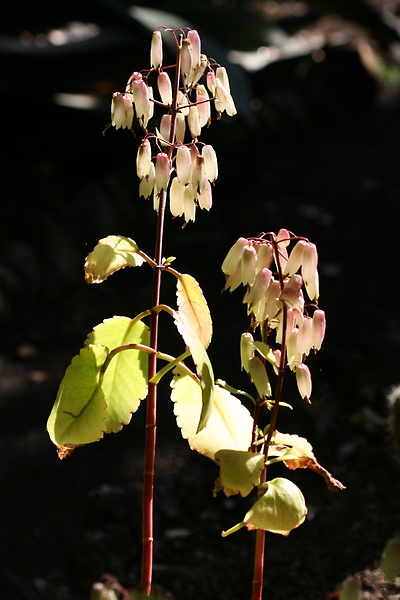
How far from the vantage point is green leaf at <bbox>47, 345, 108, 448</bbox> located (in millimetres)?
1239

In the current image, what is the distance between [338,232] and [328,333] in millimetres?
1105

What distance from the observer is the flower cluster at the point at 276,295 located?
46.2 inches

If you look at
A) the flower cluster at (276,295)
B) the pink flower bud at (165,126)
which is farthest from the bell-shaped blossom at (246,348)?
the pink flower bud at (165,126)

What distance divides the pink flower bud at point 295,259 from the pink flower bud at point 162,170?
7.6 inches

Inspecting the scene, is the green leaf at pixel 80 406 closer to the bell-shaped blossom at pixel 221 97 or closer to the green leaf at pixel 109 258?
the green leaf at pixel 109 258

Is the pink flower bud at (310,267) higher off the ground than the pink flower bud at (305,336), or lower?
higher

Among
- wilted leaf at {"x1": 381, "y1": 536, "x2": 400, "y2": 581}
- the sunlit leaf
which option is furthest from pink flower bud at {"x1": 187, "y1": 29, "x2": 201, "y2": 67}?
wilted leaf at {"x1": 381, "y1": 536, "x2": 400, "y2": 581}

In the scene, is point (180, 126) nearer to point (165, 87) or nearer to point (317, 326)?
point (165, 87)

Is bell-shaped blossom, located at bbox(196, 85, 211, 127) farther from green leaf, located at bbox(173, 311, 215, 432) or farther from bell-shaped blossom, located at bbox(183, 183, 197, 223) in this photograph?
green leaf, located at bbox(173, 311, 215, 432)

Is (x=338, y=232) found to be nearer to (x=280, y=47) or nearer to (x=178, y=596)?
(x=280, y=47)

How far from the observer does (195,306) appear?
1.25 meters

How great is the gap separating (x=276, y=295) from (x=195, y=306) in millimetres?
124

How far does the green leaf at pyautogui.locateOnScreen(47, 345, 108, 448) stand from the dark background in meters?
0.43

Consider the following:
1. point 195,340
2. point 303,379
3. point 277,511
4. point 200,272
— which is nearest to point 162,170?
point 195,340
